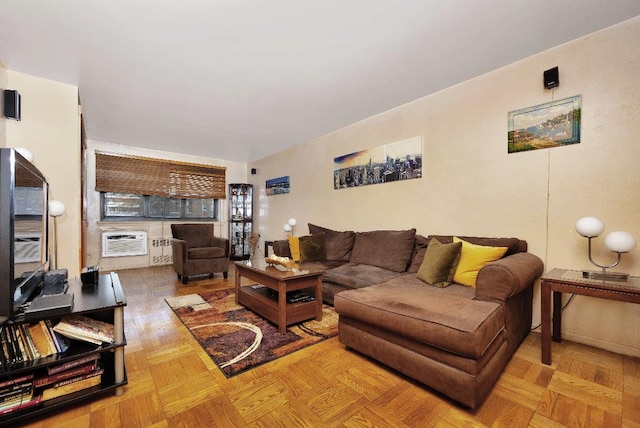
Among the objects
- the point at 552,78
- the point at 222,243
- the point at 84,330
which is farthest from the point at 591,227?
the point at 222,243

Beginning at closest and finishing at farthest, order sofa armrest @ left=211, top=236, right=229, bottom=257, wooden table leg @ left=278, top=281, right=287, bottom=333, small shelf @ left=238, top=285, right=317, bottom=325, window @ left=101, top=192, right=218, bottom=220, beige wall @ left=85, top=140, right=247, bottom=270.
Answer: wooden table leg @ left=278, top=281, right=287, bottom=333 < small shelf @ left=238, top=285, right=317, bottom=325 < sofa armrest @ left=211, top=236, right=229, bottom=257 < beige wall @ left=85, top=140, right=247, bottom=270 < window @ left=101, top=192, right=218, bottom=220

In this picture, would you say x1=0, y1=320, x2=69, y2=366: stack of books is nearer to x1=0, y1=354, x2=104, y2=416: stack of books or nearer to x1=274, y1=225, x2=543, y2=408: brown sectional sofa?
x1=0, y1=354, x2=104, y2=416: stack of books

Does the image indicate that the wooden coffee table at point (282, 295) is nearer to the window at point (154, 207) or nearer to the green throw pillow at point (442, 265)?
the green throw pillow at point (442, 265)

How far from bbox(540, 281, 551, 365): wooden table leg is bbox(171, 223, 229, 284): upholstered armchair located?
12.9ft

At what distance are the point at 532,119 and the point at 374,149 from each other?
173 cm

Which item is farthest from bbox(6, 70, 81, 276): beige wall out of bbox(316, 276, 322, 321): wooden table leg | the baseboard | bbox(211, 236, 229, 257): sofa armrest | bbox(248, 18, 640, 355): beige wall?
the baseboard

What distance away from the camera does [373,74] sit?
8.67 feet

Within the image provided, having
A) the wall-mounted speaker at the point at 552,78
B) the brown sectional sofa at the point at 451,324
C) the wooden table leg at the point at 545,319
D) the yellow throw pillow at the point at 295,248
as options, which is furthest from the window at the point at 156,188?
the wooden table leg at the point at 545,319

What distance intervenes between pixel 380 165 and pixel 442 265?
1678 millimetres

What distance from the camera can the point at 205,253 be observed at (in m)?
4.25

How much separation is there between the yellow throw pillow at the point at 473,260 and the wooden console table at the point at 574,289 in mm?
384

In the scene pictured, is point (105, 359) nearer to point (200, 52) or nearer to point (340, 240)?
point (200, 52)

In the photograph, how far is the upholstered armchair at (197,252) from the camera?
13.3 feet

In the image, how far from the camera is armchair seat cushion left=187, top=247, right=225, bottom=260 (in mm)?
4137
